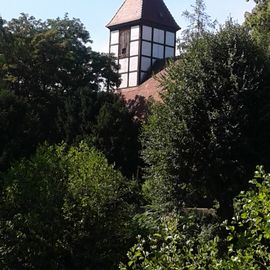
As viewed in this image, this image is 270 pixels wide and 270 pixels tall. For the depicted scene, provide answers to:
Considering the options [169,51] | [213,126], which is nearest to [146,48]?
[169,51]

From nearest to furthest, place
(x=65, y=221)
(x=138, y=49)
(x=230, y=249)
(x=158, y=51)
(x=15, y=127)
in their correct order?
(x=230, y=249) → (x=65, y=221) → (x=15, y=127) → (x=138, y=49) → (x=158, y=51)

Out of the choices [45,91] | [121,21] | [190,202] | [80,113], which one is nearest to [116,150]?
[80,113]

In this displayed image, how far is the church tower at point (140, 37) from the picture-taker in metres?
34.3

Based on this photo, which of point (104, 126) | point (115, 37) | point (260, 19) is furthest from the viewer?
point (115, 37)

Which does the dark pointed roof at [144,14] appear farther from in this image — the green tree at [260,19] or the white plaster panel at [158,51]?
the green tree at [260,19]

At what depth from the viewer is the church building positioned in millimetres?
34250

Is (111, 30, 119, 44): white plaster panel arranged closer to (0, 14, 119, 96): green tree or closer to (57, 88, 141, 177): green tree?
(0, 14, 119, 96): green tree

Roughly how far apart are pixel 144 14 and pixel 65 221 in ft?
82.5

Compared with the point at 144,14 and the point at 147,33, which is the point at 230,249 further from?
the point at 144,14

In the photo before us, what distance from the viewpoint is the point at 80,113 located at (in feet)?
80.2

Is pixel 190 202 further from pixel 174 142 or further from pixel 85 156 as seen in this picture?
pixel 85 156

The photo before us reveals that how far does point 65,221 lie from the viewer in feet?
38.7

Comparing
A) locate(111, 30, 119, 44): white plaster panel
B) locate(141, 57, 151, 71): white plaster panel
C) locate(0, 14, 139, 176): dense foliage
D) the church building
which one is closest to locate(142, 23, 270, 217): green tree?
locate(0, 14, 139, 176): dense foliage

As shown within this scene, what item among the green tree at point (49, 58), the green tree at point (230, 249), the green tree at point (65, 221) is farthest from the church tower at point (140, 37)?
the green tree at point (230, 249)
